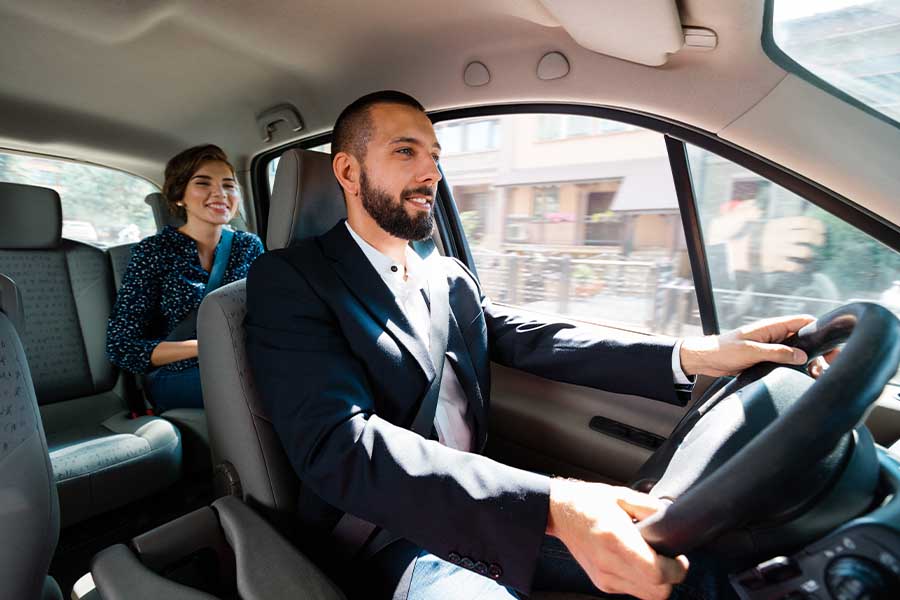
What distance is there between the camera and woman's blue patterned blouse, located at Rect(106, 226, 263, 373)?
6.35 ft

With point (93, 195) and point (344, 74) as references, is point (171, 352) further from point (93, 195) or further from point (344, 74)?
point (93, 195)

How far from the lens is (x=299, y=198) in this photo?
143 cm

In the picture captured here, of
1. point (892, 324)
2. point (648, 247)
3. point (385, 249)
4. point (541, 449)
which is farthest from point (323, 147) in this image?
point (892, 324)

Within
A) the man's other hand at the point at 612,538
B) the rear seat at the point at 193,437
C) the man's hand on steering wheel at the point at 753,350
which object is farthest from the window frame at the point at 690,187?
the rear seat at the point at 193,437

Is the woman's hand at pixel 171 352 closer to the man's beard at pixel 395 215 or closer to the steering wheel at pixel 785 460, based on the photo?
the man's beard at pixel 395 215

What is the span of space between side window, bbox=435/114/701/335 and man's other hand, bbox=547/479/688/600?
3.87 feet

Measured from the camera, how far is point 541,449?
5.59 feet

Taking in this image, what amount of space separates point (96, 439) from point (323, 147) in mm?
1567

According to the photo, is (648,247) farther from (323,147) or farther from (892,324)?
(323,147)

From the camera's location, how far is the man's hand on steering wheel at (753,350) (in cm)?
95

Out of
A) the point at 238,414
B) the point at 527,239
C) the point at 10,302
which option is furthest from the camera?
the point at 527,239

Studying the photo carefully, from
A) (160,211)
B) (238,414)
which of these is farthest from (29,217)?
(238,414)

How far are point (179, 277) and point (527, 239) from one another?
1483 millimetres

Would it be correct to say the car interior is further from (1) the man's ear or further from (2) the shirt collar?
(2) the shirt collar
